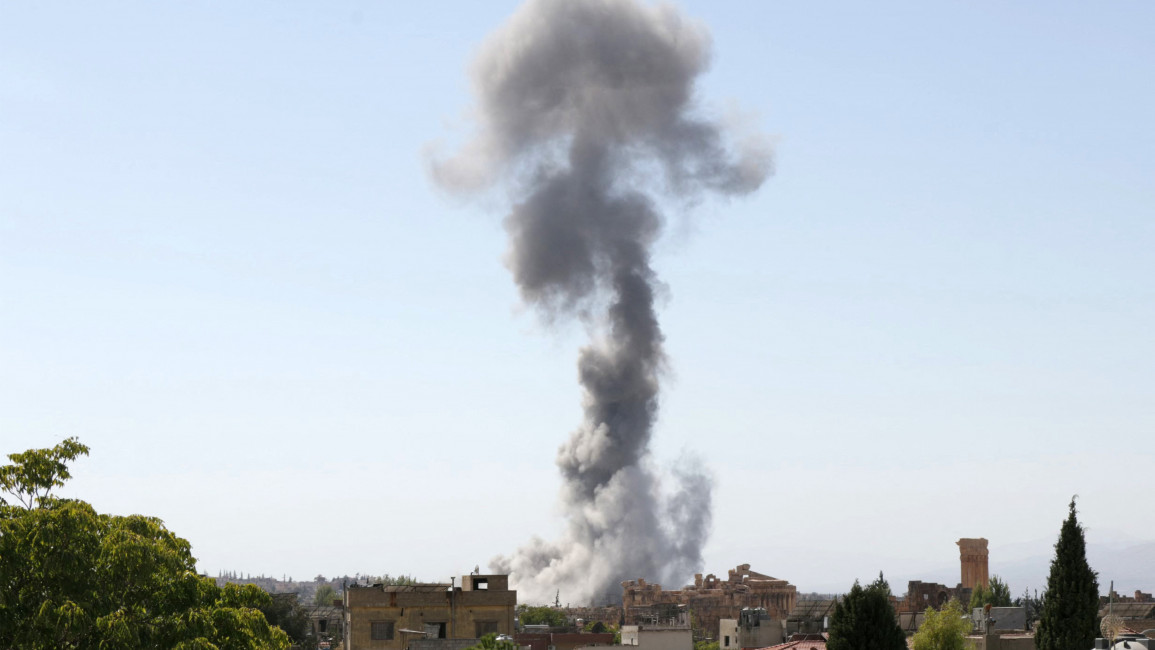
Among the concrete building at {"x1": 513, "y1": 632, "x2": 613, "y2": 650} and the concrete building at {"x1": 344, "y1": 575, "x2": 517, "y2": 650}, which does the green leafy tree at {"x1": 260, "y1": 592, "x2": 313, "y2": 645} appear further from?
the concrete building at {"x1": 344, "y1": 575, "x2": 517, "y2": 650}

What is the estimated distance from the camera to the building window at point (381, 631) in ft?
247

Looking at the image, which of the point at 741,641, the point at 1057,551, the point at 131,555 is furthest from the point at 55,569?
the point at 741,641

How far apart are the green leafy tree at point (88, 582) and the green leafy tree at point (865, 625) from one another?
2330 cm

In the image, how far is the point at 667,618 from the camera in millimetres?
131000

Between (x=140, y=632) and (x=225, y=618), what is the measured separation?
2231 millimetres

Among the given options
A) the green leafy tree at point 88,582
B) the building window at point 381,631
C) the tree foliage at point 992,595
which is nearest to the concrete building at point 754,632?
the building window at point 381,631

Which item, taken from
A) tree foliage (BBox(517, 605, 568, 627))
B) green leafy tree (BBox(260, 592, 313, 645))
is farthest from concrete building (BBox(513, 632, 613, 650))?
tree foliage (BBox(517, 605, 568, 627))

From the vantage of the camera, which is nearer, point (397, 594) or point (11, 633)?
point (11, 633)

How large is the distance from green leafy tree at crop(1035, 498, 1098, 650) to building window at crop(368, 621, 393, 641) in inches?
1374

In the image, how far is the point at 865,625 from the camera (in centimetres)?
5050

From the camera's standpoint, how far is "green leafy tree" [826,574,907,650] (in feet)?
165

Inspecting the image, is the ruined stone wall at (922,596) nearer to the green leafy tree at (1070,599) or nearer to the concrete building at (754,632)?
the concrete building at (754,632)

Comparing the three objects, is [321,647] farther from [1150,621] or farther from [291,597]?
[1150,621]

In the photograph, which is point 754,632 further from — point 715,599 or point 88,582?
point 715,599
